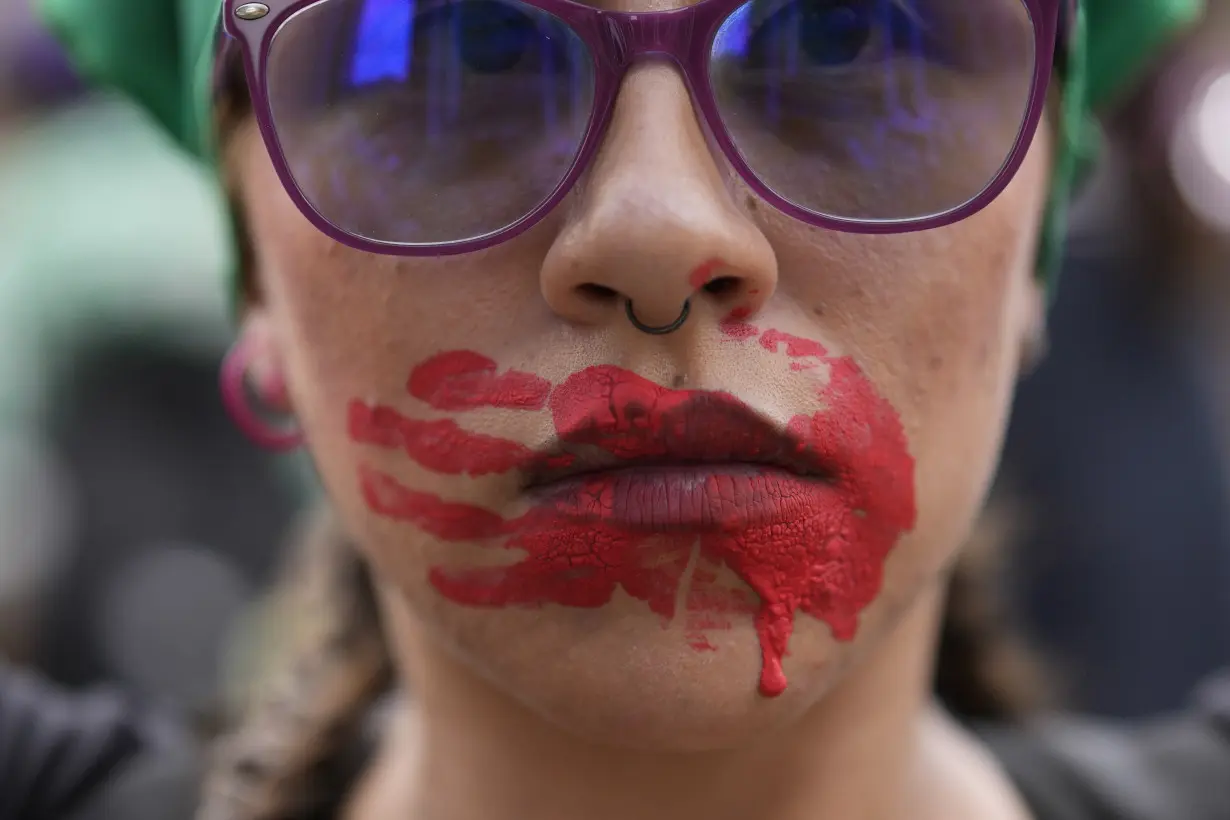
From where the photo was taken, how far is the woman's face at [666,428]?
34.1 inches

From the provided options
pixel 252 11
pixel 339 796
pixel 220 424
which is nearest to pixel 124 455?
pixel 220 424

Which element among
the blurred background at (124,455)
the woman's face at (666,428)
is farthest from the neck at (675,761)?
the blurred background at (124,455)

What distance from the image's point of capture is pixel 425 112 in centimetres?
92

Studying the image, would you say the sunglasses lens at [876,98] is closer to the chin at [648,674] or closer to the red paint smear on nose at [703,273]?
the red paint smear on nose at [703,273]

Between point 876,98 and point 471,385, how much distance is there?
0.37 metres

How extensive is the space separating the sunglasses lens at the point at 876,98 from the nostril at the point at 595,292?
0.46ft

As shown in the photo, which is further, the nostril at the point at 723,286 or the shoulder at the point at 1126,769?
the shoulder at the point at 1126,769

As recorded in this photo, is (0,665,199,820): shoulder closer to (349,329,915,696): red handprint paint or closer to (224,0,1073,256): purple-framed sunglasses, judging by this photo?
(349,329,915,696): red handprint paint

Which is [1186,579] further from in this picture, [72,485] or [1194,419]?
[72,485]

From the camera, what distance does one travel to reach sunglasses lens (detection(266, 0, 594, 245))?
89cm

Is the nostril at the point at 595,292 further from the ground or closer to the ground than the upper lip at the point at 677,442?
further from the ground

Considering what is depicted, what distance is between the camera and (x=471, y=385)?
92 cm

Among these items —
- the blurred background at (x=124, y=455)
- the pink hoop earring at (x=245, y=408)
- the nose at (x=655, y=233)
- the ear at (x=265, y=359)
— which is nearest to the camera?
the nose at (x=655, y=233)

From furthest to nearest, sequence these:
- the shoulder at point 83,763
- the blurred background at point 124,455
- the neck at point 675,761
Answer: the blurred background at point 124,455 → the shoulder at point 83,763 → the neck at point 675,761
